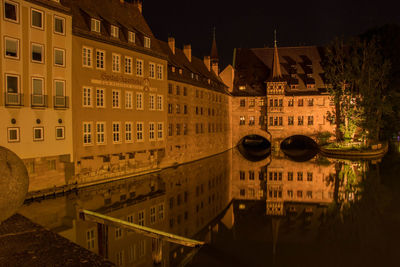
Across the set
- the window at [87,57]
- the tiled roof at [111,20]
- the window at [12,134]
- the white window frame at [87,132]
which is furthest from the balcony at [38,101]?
the tiled roof at [111,20]

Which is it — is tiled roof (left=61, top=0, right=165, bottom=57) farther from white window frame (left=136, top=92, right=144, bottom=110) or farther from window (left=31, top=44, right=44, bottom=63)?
white window frame (left=136, top=92, right=144, bottom=110)

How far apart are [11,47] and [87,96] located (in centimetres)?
551

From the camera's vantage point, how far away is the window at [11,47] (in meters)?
17.2

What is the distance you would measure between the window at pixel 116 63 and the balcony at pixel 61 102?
474 centimetres

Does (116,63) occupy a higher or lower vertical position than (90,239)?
higher

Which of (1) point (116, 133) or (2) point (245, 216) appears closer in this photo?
(2) point (245, 216)

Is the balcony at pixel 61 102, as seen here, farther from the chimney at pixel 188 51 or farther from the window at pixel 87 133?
the chimney at pixel 188 51

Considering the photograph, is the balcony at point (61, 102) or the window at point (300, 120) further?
the window at point (300, 120)

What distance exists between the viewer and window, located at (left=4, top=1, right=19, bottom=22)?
17125mm

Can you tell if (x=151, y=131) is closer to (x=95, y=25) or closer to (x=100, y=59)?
Result: (x=100, y=59)

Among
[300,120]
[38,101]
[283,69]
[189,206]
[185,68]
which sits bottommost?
[189,206]

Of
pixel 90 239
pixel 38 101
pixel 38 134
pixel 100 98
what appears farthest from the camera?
pixel 100 98

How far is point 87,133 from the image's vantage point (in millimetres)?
21609

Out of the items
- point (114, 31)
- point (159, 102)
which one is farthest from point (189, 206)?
point (114, 31)
